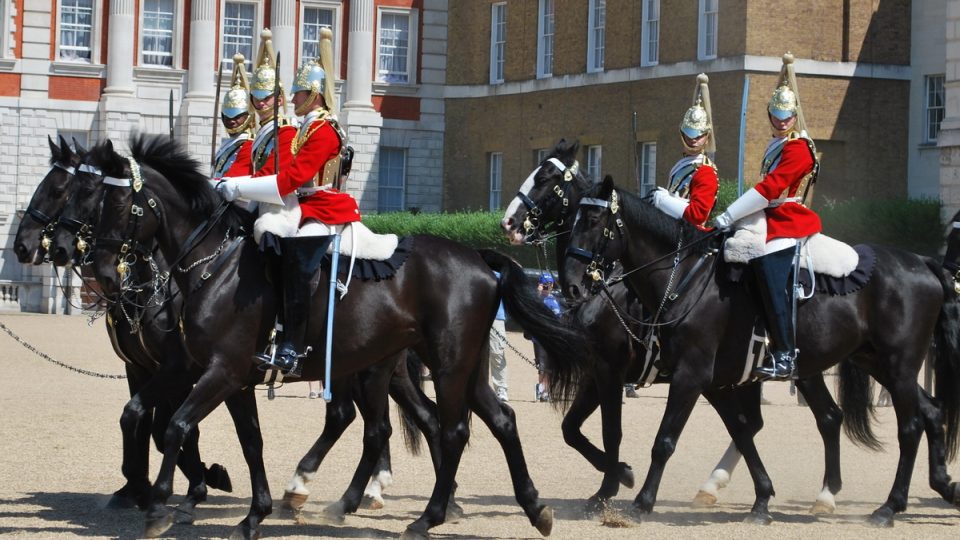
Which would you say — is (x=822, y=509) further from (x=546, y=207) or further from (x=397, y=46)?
(x=397, y=46)

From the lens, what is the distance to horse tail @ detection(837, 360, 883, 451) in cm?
1236

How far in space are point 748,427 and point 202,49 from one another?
36871 mm

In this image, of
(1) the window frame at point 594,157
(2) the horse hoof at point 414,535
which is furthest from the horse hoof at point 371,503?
(1) the window frame at point 594,157

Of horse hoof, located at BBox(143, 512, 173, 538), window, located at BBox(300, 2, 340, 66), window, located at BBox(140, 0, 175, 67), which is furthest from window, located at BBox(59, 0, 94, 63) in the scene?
horse hoof, located at BBox(143, 512, 173, 538)

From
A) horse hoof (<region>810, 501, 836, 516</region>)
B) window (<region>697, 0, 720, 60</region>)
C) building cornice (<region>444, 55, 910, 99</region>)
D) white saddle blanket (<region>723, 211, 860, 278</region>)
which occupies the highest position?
window (<region>697, 0, 720, 60</region>)

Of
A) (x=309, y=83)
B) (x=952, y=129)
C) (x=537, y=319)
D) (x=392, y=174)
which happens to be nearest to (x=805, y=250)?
(x=537, y=319)

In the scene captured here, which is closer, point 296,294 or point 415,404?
point 296,294

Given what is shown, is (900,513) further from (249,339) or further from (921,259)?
(249,339)

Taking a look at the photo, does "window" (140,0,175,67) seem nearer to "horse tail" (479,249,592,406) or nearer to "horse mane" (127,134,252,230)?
"horse mane" (127,134,252,230)

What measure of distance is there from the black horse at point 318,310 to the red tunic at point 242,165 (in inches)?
36.9

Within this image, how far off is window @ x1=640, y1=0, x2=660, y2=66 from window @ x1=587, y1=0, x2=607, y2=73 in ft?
7.42

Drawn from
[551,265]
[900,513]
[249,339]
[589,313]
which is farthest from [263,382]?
[551,265]

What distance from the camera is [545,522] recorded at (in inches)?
382

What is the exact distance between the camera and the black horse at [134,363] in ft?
32.5
